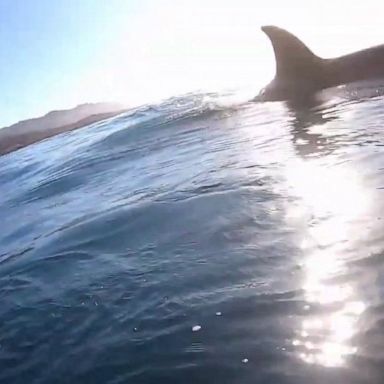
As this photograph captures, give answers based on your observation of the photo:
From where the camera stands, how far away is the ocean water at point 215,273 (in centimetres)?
252

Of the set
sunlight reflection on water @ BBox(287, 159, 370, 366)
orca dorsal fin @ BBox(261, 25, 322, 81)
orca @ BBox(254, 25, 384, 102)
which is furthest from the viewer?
orca dorsal fin @ BBox(261, 25, 322, 81)

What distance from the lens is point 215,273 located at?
3480 mm

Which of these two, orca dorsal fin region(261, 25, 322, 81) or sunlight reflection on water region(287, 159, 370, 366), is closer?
sunlight reflection on water region(287, 159, 370, 366)

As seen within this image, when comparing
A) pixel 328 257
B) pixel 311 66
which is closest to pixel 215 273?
pixel 328 257

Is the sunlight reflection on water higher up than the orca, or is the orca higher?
the orca

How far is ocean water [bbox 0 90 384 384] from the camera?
252 centimetres

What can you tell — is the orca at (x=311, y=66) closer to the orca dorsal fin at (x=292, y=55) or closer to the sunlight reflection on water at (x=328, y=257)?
the orca dorsal fin at (x=292, y=55)

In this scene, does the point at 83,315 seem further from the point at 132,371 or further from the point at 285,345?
the point at 285,345

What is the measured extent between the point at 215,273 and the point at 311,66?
1105 centimetres

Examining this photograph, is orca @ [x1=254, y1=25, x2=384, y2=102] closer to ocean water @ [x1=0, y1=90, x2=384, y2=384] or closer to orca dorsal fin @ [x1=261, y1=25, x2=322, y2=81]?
orca dorsal fin @ [x1=261, y1=25, x2=322, y2=81]

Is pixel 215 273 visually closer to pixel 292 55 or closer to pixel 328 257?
pixel 328 257

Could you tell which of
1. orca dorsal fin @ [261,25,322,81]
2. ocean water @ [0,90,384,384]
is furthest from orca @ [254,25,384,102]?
ocean water @ [0,90,384,384]

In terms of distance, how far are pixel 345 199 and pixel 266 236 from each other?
2.77 feet

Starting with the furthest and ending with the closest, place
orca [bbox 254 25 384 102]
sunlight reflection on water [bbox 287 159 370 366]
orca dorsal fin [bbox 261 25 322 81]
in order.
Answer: orca dorsal fin [bbox 261 25 322 81] → orca [bbox 254 25 384 102] → sunlight reflection on water [bbox 287 159 370 366]
